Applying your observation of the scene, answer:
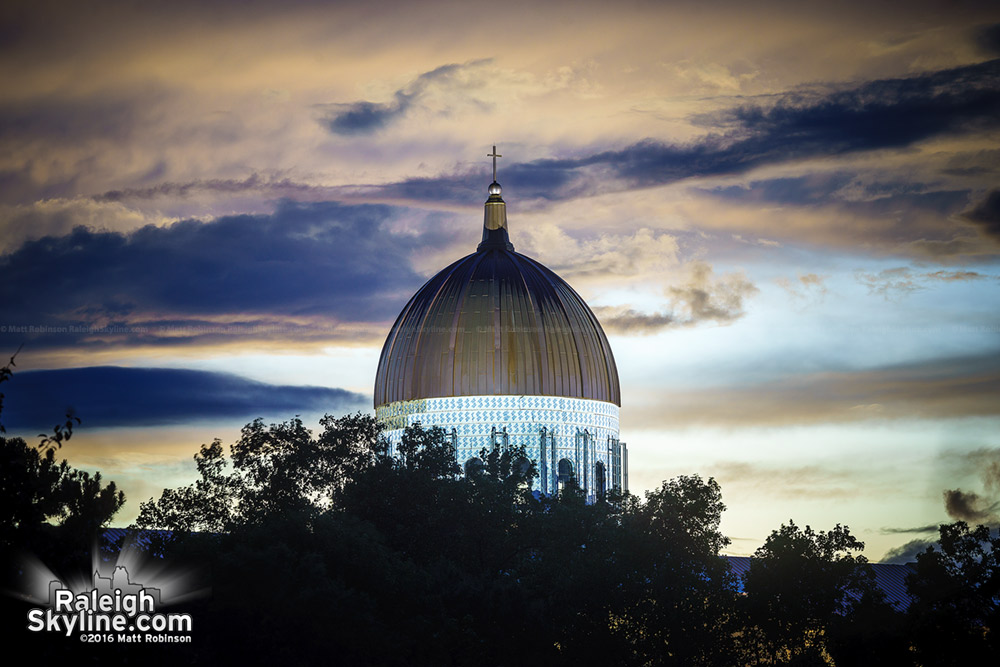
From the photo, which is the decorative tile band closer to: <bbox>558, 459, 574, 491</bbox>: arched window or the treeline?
<bbox>558, 459, 574, 491</bbox>: arched window

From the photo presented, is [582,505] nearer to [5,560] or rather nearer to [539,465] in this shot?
[539,465]

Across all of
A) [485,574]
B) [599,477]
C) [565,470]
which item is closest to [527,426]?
[565,470]

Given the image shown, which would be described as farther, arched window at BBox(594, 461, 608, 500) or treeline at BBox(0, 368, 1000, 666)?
arched window at BBox(594, 461, 608, 500)

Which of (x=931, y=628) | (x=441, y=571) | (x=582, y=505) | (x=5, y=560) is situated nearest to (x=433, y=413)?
(x=582, y=505)

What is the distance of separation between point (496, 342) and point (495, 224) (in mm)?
9098

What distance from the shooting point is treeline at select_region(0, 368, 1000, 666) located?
36.9 meters

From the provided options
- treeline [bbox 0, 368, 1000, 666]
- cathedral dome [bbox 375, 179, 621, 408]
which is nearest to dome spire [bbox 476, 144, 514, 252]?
cathedral dome [bbox 375, 179, 621, 408]

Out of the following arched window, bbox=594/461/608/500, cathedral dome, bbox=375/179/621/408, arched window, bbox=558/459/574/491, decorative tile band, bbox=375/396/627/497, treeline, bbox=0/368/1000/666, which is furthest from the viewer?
arched window, bbox=594/461/608/500

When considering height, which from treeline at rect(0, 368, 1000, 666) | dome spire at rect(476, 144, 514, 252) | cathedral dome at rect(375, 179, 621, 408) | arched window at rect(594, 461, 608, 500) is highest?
dome spire at rect(476, 144, 514, 252)

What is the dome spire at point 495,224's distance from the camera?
7319cm

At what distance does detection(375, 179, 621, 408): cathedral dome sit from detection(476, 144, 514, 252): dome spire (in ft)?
8.09

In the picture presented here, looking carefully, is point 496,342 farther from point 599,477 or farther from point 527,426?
point 599,477

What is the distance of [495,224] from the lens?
73.9m

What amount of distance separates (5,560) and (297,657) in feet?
31.5
